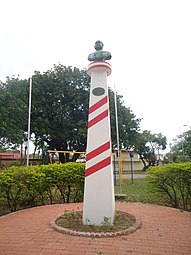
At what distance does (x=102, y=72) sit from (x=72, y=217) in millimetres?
3074

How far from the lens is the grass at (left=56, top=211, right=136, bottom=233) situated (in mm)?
3766

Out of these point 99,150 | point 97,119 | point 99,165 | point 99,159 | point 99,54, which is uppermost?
point 99,54

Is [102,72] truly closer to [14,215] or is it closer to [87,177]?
[87,177]

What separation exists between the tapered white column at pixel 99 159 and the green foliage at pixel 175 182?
2.69m

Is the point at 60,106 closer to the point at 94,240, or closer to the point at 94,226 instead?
the point at 94,226

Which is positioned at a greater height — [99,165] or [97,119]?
[97,119]

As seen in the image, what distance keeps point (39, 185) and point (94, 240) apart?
3.18 metres

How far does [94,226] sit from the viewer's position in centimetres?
394

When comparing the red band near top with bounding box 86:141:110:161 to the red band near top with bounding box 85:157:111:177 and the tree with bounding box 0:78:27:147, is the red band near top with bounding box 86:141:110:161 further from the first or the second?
the tree with bounding box 0:78:27:147

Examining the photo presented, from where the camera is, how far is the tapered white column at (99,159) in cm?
405

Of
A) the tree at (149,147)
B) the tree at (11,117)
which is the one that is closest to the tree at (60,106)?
the tree at (11,117)

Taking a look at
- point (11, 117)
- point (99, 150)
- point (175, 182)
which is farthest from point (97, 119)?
point (11, 117)

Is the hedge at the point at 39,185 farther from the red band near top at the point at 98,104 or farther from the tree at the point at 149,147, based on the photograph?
the tree at the point at 149,147

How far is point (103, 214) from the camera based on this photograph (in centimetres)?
401
